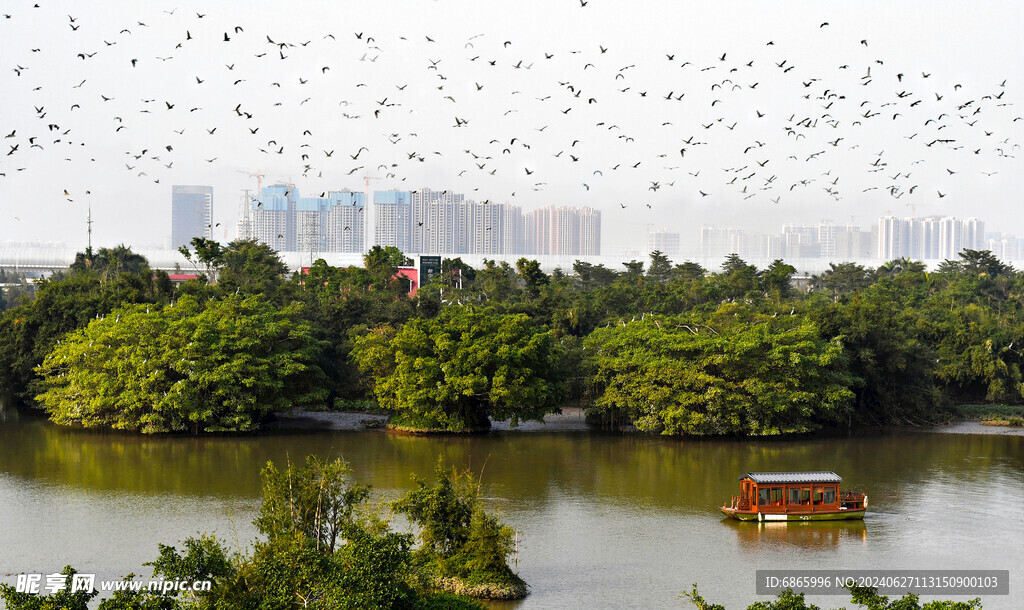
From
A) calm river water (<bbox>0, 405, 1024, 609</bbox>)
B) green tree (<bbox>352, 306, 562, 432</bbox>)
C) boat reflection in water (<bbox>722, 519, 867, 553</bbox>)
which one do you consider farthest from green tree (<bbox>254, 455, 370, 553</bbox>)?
green tree (<bbox>352, 306, 562, 432</bbox>)

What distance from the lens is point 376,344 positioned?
29172 mm

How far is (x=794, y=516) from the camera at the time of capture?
1841 cm

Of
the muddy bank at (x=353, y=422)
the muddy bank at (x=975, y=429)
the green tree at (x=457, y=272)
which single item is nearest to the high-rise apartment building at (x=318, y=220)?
the green tree at (x=457, y=272)

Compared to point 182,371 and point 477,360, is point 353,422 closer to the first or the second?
point 477,360

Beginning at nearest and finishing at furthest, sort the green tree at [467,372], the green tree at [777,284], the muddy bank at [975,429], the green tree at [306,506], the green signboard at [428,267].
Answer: the green tree at [306,506], the green tree at [467,372], the muddy bank at [975,429], the green tree at [777,284], the green signboard at [428,267]

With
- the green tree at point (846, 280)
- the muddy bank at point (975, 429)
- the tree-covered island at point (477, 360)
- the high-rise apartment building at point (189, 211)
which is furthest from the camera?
the high-rise apartment building at point (189, 211)

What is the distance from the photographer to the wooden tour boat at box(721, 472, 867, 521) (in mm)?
18406

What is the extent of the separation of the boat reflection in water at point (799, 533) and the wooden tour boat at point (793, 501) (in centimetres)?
13

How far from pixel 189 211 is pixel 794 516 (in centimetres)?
10831

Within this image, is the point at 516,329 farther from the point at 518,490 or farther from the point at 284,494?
the point at 284,494

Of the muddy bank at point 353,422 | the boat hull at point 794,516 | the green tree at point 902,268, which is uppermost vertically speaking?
the green tree at point 902,268

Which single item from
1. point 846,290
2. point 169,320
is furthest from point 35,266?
point 846,290

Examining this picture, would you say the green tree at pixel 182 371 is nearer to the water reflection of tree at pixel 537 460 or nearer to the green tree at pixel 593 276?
the water reflection of tree at pixel 537 460

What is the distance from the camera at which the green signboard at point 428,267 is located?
169 ft
